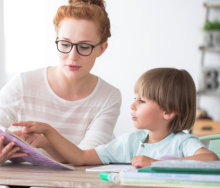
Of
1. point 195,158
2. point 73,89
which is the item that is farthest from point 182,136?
point 73,89

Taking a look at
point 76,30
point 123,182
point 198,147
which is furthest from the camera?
point 76,30

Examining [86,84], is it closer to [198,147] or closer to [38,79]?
[38,79]

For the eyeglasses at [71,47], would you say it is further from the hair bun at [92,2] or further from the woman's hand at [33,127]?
the woman's hand at [33,127]

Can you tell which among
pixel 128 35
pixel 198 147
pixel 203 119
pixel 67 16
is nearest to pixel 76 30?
pixel 67 16

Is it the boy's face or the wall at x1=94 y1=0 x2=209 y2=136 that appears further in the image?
the wall at x1=94 y1=0 x2=209 y2=136

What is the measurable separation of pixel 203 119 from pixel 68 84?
287cm

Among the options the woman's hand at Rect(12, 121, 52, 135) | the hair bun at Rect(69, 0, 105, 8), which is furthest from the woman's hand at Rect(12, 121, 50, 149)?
the hair bun at Rect(69, 0, 105, 8)

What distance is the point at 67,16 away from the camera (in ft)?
5.25

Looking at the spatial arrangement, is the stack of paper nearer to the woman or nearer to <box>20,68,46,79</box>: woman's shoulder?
the woman

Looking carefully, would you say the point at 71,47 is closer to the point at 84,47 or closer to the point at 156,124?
the point at 84,47

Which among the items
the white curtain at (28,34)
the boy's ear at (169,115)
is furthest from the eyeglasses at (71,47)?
the white curtain at (28,34)

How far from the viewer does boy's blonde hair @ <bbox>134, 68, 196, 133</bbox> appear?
1.27 meters

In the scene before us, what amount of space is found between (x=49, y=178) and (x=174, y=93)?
53 cm

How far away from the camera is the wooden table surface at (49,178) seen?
0.86 m
